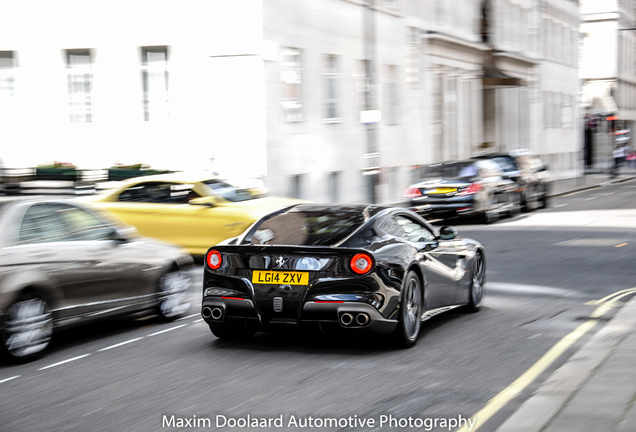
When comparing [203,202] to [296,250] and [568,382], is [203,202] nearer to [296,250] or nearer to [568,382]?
[296,250]

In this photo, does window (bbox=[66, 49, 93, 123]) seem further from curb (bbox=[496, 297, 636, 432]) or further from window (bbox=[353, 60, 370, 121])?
curb (bbox=[496, 297, 636, 432])

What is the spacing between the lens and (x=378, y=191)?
2508 cm

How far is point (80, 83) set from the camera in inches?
1048

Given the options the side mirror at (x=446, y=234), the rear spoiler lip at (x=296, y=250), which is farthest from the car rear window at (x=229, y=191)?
the rear spoiler lip at (x=296, y=250)

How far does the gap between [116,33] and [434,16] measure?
16.4 metres

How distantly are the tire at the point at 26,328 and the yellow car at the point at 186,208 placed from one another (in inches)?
267

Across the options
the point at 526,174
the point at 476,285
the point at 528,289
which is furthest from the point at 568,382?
the point at 526,174

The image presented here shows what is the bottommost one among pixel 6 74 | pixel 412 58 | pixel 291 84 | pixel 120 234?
pixel 120 234

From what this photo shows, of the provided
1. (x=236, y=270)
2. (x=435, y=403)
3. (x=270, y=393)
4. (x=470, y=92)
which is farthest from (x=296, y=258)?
(x=470, y=92)

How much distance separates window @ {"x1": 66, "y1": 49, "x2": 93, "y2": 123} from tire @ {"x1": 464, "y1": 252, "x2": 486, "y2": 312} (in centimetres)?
1865

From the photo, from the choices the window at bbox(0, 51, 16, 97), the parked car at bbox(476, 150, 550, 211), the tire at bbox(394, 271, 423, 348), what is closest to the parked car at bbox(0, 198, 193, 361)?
the tire at bbox(394, 271, 423, 348)

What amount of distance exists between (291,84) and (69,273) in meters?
19.8

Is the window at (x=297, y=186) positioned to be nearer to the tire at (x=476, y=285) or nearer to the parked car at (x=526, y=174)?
the parked car at (x=526, y=174)

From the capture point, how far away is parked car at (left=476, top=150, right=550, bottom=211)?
81.1 feet
